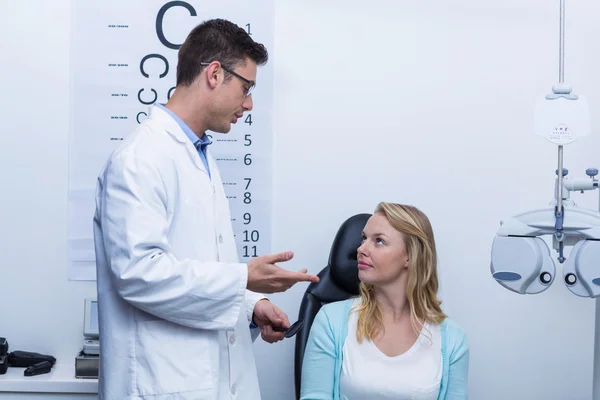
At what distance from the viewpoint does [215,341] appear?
1.54m

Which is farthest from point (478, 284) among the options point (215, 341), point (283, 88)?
point (215, 341)

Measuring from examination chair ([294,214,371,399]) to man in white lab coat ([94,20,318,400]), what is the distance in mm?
530

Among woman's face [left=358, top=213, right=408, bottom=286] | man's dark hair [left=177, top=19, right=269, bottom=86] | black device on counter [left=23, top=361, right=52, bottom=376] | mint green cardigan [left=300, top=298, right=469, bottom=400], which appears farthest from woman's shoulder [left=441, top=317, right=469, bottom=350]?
black device on counter [left=23, top=361, right=52, bottom=376]

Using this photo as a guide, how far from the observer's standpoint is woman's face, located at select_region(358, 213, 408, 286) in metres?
2.02

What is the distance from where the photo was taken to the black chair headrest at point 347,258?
218 centimetres

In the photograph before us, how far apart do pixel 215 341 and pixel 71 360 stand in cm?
105

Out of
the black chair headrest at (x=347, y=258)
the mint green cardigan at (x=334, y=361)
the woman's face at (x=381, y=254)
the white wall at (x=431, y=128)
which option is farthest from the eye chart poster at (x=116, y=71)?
the mint green cardigan at (x=334, y=361)

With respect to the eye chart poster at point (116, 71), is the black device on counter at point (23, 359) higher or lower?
lower

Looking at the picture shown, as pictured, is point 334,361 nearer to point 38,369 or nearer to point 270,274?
point 270,274

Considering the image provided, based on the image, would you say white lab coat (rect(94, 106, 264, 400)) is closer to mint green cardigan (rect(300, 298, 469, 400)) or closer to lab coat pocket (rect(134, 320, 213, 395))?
lab coat pocket (rect(134, 320, 213, 395))

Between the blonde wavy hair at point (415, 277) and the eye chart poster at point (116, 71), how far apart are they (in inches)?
26.2

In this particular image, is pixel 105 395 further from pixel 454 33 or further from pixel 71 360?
pixel 454 33

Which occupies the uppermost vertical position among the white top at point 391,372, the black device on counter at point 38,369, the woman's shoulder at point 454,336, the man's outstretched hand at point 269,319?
the man's outstretched hand at point 269,319

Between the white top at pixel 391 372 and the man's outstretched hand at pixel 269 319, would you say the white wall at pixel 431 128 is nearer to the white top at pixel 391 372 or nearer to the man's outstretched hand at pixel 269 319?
the white top at pixel 391 372
